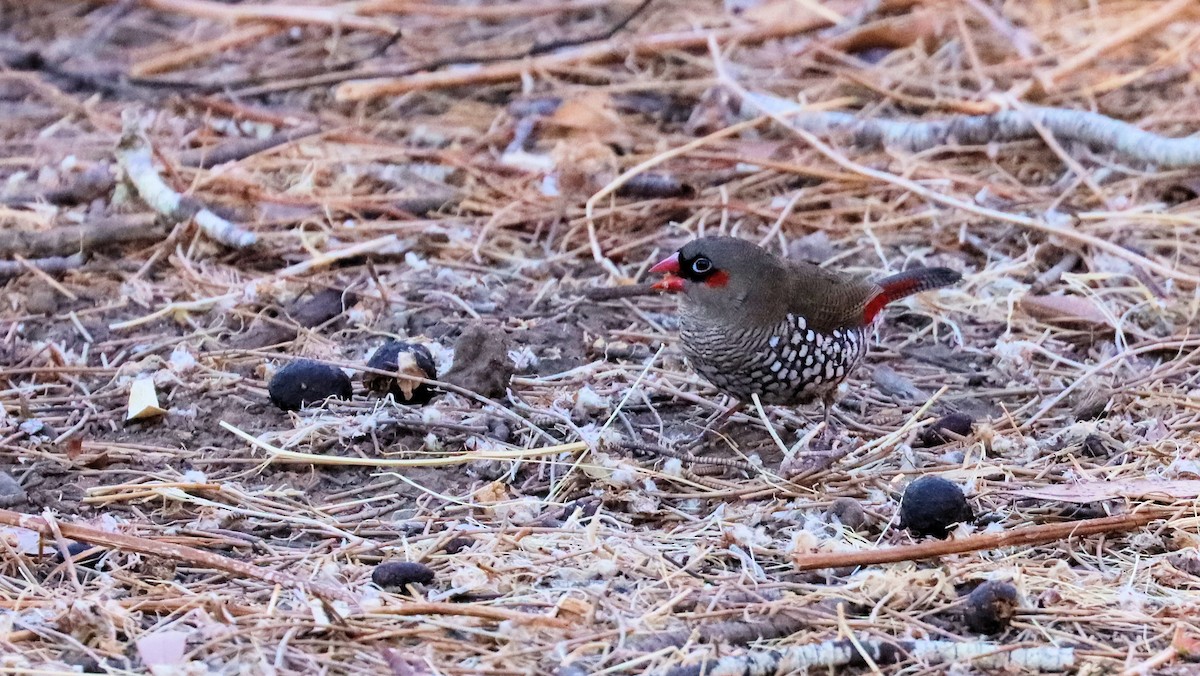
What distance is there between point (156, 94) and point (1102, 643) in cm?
475

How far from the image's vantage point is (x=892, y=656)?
240 centimetres

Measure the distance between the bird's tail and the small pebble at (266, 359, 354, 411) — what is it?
1.49 meters

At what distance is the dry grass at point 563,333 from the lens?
2553 mm

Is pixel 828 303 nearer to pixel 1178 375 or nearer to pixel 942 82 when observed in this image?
pixel 1178 375

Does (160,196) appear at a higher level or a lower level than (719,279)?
lower

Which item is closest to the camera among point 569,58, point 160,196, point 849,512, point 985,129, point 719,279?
point 849,512

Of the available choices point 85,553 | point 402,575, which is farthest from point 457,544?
point 85,553

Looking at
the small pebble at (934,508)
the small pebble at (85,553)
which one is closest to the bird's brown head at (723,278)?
the small pebble at (934,508)

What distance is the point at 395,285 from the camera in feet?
14.1

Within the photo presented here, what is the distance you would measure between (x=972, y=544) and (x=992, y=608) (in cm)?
26

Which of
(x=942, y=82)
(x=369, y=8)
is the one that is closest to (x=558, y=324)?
(x=942, y=82)

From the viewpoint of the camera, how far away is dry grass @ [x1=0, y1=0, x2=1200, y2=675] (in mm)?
2553

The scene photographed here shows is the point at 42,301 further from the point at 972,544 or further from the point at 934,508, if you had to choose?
the point at 972,544

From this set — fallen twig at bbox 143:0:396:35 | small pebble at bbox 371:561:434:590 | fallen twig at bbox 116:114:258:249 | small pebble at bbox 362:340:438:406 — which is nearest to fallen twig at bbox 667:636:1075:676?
small pebble at bbox 371:561:434:590
